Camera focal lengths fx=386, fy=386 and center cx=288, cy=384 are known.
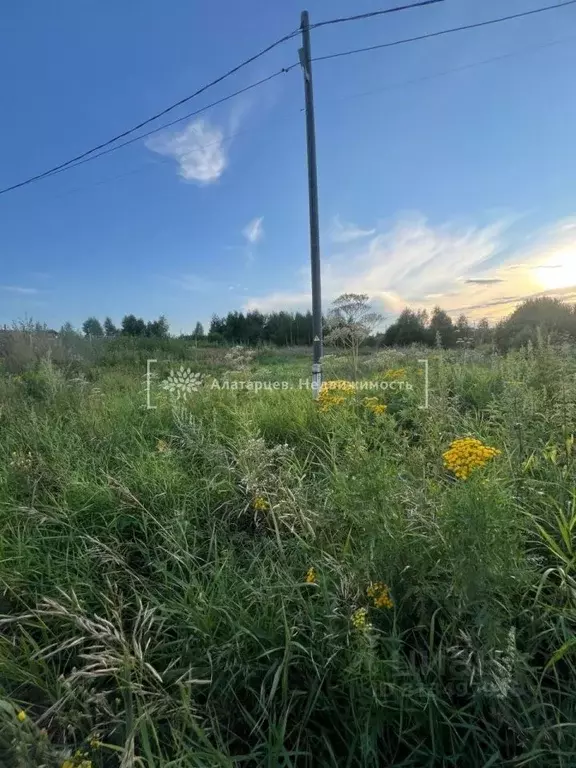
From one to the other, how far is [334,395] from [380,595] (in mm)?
1901

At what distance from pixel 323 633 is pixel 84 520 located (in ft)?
4.62

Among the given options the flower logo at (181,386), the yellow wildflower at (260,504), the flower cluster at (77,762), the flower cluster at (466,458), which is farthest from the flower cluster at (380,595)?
the flower logo at (181,386)

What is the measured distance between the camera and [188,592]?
1493mm

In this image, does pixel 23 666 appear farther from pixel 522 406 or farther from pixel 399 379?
pixel 399 379

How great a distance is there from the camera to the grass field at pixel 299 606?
1094 mm

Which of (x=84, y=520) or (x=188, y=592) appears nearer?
(x=188, y=592)

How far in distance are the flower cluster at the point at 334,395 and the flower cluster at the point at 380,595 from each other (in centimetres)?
165

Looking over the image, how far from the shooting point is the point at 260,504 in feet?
6.19

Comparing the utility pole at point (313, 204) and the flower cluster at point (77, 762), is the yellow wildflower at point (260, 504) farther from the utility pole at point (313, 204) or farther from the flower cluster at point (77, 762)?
the utility pole at point (313, 204)

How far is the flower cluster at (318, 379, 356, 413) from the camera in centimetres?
294

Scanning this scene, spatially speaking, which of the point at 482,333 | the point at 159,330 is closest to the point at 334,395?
the point at 482,333

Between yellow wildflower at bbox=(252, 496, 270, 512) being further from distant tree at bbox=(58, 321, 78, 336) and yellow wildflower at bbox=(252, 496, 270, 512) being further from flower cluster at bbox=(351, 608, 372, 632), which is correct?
distant tree at bbox=(58, 321, 78, 336)

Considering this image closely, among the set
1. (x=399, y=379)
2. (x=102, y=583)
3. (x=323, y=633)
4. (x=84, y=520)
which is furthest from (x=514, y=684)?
(x=399, y=379)

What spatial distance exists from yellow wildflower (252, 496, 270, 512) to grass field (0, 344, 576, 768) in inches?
2.0
